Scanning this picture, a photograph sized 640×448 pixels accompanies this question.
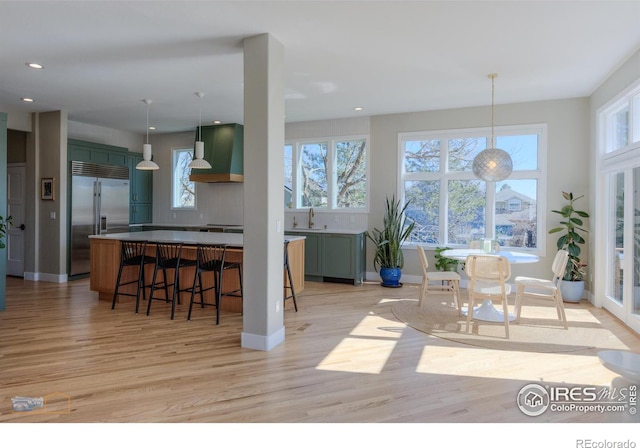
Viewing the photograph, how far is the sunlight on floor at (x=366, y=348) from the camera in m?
3.10

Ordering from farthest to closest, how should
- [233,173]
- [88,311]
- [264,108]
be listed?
1. [233,173]
2. [88,311]
3. [264,108]

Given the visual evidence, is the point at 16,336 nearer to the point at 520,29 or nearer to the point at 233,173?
the point at 233,173

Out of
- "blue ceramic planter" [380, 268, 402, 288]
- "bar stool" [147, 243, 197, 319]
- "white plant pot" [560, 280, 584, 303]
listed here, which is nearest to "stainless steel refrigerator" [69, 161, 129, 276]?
"bar stool" [147, 243, 197, 319]

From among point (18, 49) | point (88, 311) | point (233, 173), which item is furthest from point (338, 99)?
point (88, 311)

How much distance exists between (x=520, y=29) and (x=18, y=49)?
4806mm

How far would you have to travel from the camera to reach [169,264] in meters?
4.61

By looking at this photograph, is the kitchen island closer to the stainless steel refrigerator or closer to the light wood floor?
the light wood floor

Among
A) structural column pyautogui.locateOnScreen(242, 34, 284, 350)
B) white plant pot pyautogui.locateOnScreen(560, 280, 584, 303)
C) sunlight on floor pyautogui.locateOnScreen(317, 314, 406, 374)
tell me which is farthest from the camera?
white plant pot pyautogui.locateOnScreen(560, 280, 584, 303)

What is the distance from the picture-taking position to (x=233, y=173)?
7246 mm

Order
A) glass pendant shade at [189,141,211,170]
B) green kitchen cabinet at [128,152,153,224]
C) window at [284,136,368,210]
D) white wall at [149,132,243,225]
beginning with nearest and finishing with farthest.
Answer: glass pendant shade at [189,141,211,170], window at [284,136,368,210], white wall at [149,132,243,225], green kitchen cabinet at [128,152,153,224]

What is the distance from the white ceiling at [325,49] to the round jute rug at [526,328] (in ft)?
9.25

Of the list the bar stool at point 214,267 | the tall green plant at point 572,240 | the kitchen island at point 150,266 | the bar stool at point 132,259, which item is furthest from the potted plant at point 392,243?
the bar stool at point 132,259

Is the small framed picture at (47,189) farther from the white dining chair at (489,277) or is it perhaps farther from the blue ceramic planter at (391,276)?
the white dining chair at (489,277)

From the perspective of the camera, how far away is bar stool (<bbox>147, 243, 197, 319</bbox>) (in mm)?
4469
